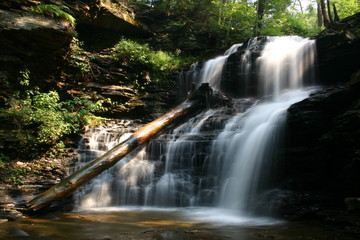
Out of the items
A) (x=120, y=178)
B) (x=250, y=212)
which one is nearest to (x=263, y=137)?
(x=250, y=212)

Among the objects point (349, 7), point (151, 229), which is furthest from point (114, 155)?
point (349, 7)

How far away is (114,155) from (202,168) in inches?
89.4

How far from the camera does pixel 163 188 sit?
21.1ft

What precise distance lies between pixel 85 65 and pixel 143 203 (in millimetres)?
6621

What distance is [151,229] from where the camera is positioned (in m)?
3.75

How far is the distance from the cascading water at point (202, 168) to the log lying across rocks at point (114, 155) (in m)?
0.43

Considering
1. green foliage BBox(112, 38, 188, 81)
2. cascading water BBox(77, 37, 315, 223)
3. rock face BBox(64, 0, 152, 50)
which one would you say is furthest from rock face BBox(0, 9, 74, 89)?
cascading water BBox(77, 37, 315, 223)

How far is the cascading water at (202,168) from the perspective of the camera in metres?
5.75

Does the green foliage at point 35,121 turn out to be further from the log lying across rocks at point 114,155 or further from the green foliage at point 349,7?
the green foliage at point 349,7

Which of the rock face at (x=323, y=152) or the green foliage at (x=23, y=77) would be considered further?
the green foliage at (x=23, y=77)

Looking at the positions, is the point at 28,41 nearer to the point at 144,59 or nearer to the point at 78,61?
the point at 78,61

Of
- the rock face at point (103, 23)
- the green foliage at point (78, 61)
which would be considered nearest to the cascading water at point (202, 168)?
the green foliage at point (78, 61)

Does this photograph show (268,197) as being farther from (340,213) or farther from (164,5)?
(164,5)

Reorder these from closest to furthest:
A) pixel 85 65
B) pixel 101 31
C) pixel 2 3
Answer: pixel 2 3 < pixel 85 65 < pixel 101 31
